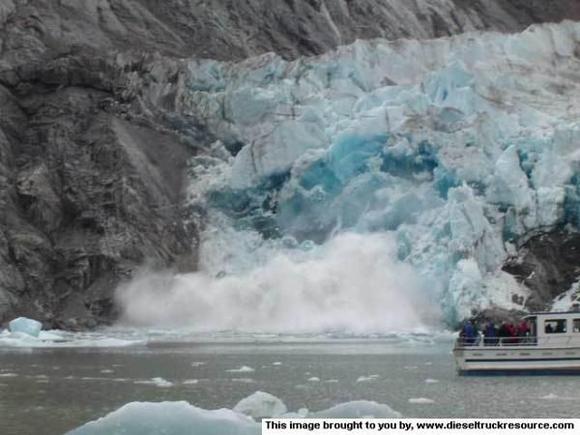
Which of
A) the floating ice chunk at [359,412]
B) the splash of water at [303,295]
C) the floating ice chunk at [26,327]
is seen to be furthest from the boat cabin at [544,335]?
the floating ice chunk at [26,327]

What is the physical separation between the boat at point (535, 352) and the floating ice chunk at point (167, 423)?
9.39 m

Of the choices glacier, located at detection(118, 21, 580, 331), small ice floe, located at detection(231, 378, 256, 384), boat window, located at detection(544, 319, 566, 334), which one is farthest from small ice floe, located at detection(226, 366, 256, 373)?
glacier, located at detection(118, 21, 580, 331)

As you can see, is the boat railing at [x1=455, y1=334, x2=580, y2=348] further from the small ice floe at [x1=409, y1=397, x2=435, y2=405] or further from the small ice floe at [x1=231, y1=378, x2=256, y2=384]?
the small ice floe at [x1=409, y1=397, x2=435, y2=405]

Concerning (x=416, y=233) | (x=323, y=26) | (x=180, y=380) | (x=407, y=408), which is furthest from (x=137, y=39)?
(x=407, y=408)

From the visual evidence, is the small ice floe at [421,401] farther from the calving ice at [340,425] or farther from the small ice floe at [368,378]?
the calving ice at [340,425]

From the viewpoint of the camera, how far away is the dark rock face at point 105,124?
130ft

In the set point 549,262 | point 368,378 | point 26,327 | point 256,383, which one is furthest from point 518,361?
point 549,262

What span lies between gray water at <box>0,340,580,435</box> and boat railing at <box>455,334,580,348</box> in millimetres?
658

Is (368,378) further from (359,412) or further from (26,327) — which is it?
(26,327)

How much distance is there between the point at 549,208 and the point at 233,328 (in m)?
10.1

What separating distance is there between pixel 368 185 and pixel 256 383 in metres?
18.2

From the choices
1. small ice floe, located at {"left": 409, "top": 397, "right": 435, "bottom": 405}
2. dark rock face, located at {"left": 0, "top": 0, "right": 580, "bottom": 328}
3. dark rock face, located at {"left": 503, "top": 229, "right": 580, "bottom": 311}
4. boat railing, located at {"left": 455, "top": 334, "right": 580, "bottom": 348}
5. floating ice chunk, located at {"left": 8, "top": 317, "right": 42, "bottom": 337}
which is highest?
dark rock face, located at {"left": 0, "top": 0, "right": 580, "bottom": 328}

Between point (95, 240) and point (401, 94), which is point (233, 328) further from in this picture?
point (401, 94)

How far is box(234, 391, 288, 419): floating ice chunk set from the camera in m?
15.5
